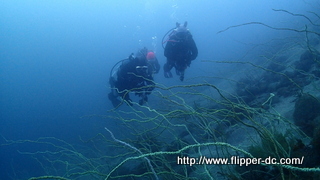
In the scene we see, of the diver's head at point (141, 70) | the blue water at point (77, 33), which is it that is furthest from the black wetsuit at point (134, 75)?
the blue water at point (77, 33)

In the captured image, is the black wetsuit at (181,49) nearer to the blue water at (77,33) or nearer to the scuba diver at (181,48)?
the scuba diver at (181,48)

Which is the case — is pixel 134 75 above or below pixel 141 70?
below

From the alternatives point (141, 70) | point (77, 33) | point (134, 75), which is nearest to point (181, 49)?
point (141, 70)

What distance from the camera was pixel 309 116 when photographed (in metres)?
3.02

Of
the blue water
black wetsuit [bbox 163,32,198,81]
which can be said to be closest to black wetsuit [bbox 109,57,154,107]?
black wetsuit [bbox 163,32,198,81]

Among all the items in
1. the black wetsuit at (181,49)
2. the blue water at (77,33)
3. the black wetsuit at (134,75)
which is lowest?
the black wetsuit at (134,75)

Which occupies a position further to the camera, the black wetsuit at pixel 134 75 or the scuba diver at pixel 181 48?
the scuba diver at pixel 181 48

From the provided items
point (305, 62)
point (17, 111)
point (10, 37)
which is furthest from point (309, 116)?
point (10, 37)

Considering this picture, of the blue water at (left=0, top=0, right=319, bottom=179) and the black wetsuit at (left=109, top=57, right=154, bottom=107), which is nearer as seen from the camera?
the black wetsuit at (left=109, top=57, right=154, bottom=107)

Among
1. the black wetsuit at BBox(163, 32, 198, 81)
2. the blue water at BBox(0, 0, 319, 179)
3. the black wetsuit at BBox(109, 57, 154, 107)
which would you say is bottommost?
the black wetsuit at BBox(109, 57, 154, 107)

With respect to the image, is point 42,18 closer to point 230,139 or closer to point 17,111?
point 17,111

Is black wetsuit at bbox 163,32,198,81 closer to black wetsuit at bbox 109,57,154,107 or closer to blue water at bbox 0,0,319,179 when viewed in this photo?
black wetsuit at bbox 109,57,154,107

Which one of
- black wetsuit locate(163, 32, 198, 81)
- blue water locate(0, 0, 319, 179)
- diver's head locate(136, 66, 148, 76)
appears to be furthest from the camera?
blue water locate(0, 0, 319, 179)

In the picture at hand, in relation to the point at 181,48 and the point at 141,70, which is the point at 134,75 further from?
the point at 181,48
